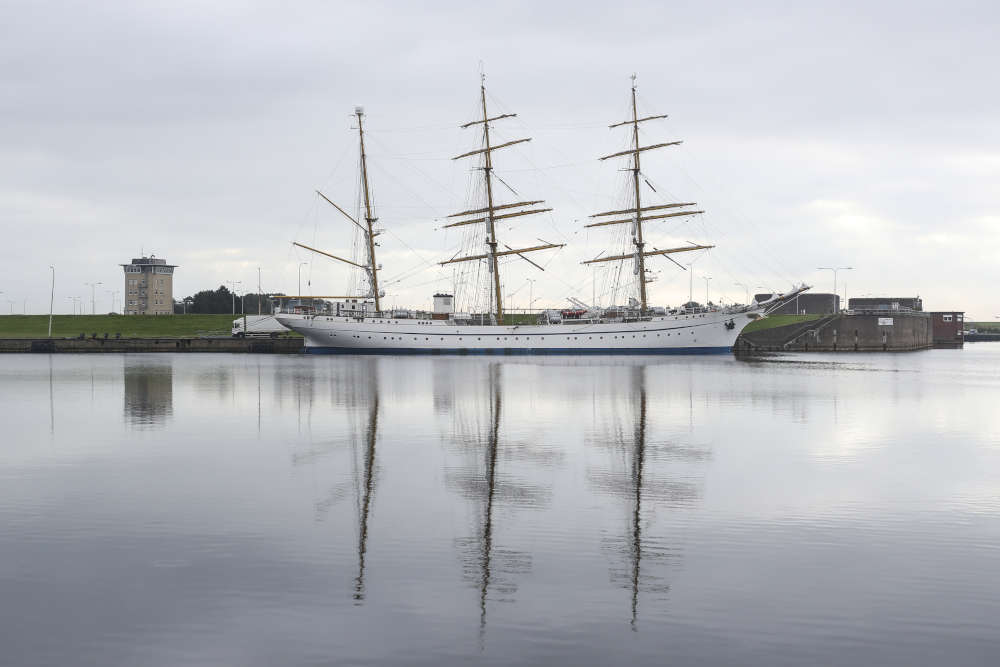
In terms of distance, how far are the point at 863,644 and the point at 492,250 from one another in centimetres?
10282

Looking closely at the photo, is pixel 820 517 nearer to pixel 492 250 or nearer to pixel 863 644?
pixel 863 644

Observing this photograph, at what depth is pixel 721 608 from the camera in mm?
10555

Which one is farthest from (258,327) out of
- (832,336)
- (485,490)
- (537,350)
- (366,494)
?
(485,490)

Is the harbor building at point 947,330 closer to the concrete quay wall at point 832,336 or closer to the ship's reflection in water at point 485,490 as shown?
the concrete quay wall at point 832,336

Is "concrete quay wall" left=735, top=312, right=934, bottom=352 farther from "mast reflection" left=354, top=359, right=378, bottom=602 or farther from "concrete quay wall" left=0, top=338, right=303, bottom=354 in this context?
"mast reflection" left=354, top=359, right=378, bottom=602

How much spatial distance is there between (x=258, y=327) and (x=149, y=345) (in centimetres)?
2703

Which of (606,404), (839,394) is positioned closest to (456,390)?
(606,404)

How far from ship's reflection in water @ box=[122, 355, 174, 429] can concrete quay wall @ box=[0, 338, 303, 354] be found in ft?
173

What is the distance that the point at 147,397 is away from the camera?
41000 mm

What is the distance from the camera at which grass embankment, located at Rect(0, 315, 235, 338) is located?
151 meters

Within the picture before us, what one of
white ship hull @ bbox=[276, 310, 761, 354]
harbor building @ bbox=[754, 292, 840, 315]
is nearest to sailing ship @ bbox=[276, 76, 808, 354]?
white ship hull @ bbox=[276, 310, 761, 354]

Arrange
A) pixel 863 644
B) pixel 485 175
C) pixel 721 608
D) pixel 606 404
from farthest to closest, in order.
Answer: pixel 485 175 < pixel 606 404 < pixel 721 608 < pixel 863 644

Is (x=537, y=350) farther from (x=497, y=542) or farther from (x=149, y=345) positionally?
(x=497, y=542)

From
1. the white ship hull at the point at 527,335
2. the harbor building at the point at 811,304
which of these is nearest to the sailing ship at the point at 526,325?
the white ship hull at the point at 527,335
